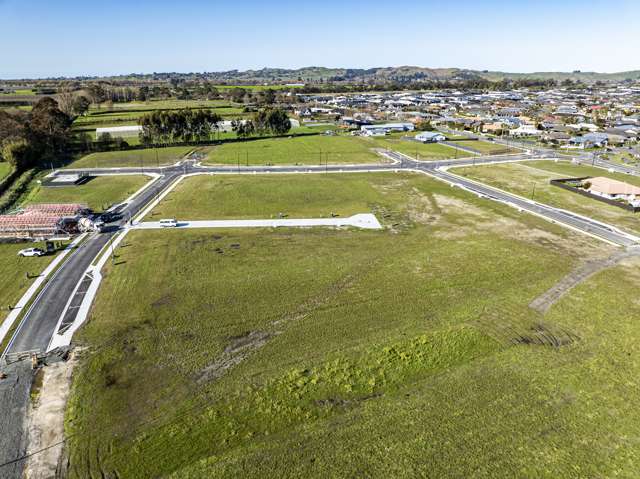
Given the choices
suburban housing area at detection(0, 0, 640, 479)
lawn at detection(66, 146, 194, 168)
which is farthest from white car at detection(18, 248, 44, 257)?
lawn at detection(66, 146, 194, 168)

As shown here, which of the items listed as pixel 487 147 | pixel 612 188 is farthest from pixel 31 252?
pixel 487 147

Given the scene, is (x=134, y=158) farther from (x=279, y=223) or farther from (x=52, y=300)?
(x=52, y=300)

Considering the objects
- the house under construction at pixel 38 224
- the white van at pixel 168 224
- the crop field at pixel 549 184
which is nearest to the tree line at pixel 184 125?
the house under construction at pixel 38 224

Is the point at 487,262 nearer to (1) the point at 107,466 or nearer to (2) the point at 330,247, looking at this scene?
(2) the point at 330,247

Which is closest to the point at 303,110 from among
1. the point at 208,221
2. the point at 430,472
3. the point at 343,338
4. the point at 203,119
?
the point at 203,119

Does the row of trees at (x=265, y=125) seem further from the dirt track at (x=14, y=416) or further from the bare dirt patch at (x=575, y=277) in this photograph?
the dirt track at (x=14, y=416)

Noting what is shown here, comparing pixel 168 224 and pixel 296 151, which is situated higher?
pixel 296 151

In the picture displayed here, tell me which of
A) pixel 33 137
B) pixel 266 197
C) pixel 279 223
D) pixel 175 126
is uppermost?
pixel 175 126

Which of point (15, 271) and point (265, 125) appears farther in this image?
point (265, 125)
